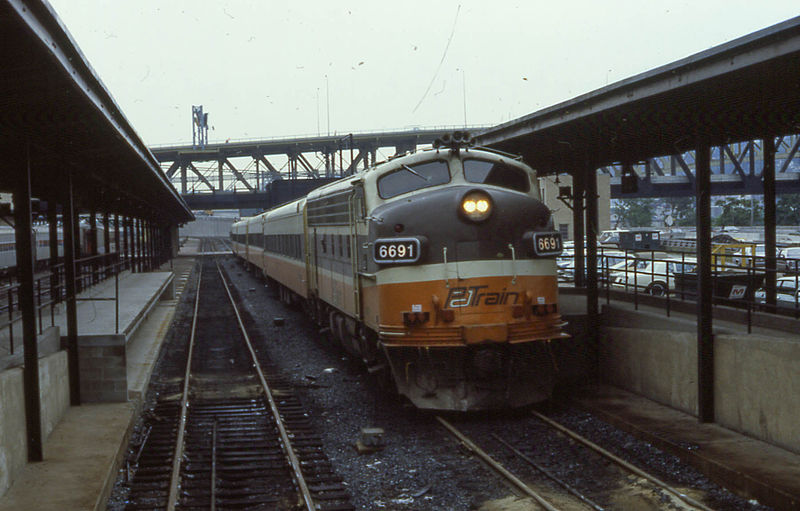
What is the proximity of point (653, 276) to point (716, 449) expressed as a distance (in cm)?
457

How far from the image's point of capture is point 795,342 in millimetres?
8445

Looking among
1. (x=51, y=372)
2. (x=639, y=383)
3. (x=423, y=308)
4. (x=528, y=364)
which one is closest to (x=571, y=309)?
(x=639, y=383)

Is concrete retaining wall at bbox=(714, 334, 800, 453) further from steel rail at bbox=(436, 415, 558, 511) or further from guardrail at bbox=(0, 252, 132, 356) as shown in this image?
guardrail at bbox=(0, 252, 132, 356)

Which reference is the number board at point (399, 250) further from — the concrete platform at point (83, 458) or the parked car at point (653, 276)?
the concrete platform at point (83, 458)

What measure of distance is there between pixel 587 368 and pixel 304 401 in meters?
4.96

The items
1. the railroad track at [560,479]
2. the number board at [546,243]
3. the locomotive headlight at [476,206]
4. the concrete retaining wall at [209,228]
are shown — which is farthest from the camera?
the concrete retaining wall at [209,228]

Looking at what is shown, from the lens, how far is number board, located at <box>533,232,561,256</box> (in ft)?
35.4

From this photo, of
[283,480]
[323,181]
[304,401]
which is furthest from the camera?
[323,181]

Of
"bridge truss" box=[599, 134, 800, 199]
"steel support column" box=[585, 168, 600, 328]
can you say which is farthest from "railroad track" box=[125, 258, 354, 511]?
"bridge truss" box=[599, 134, 800, 199]

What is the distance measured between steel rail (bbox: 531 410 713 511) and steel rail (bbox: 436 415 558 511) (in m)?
1.24

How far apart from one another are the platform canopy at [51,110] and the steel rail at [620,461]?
23.0 ft

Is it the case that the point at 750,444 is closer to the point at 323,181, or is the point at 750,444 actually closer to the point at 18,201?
the point at 18,201

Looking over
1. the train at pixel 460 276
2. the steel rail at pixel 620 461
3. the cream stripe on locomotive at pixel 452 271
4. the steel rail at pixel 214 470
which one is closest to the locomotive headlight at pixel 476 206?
the train at pixel 460 276

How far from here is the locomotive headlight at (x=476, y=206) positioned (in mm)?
10461
